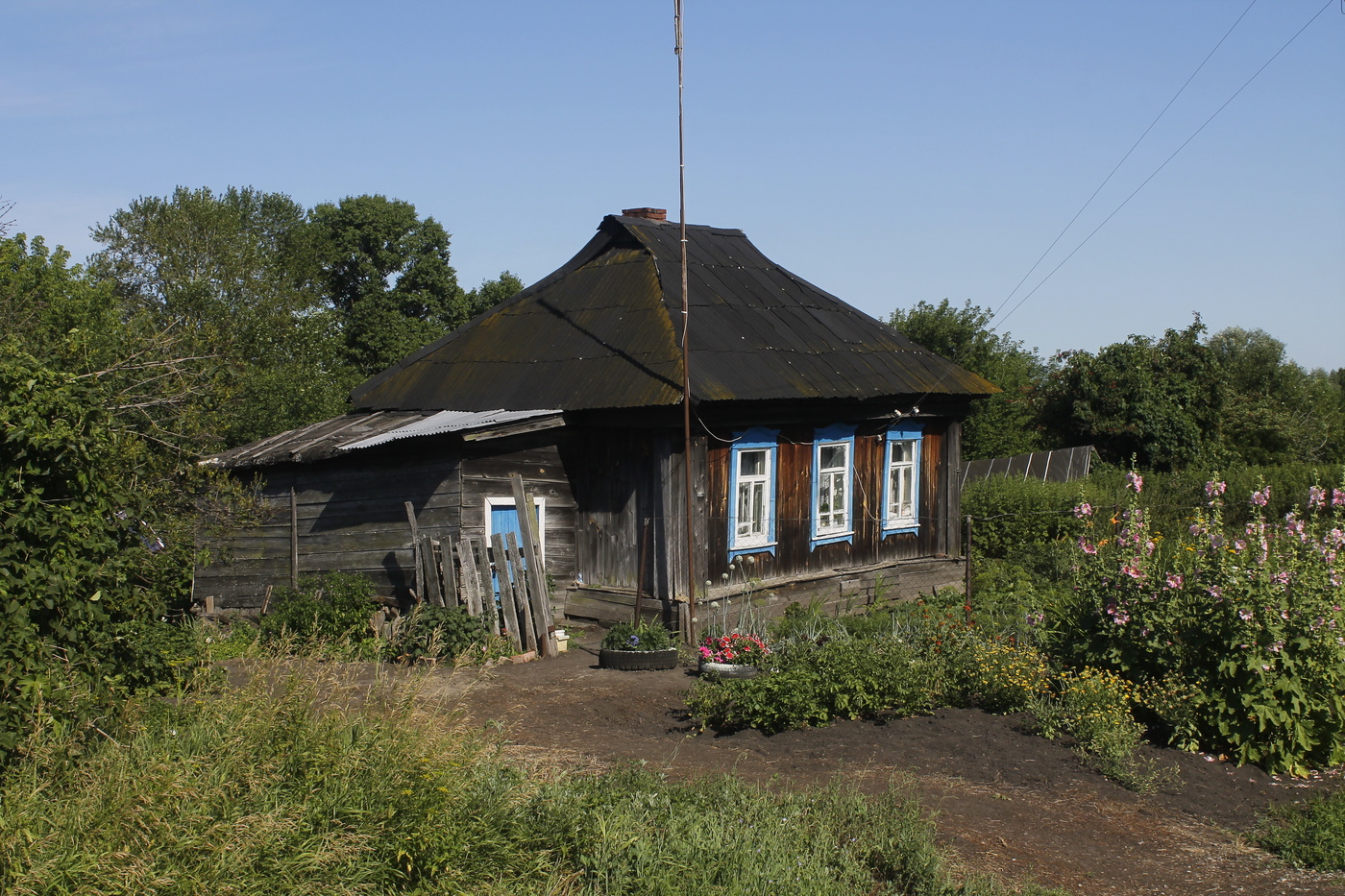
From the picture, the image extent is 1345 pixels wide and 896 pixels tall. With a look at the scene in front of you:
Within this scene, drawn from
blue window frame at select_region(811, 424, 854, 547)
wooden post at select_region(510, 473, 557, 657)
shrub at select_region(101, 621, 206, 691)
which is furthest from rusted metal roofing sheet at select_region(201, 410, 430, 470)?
shrub at select_region(101, 621, 206, 691)

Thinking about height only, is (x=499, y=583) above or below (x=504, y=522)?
below

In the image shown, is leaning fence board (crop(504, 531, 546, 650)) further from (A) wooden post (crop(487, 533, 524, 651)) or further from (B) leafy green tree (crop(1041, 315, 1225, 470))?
(B) leafy green tree (crop(1041, 315, 1225, 470))

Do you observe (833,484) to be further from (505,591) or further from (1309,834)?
(1309,834)

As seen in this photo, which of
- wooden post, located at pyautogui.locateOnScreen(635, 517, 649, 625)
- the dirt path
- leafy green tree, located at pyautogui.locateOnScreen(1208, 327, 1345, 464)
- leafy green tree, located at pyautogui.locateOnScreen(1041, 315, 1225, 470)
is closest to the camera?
the dirt path

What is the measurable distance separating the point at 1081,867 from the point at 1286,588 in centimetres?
292

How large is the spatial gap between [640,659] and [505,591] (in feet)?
6.02

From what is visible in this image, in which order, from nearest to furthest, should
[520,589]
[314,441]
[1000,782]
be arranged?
[1000,782] → [520,589] → [314,441]

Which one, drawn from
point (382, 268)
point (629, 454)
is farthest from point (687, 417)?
point (382, 268)

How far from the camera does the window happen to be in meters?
15.4

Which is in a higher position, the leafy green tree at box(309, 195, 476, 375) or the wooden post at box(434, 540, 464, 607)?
the leafy green tree at box(309, 195, 476, 375)

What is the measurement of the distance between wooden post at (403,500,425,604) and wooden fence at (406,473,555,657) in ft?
0.04

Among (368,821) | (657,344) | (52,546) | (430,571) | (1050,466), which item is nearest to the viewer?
(368,821)

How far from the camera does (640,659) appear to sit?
1073cm

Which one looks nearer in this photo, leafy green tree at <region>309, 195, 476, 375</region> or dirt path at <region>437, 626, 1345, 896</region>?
dirt path at <region>437, 626, 1345, 896</region>
